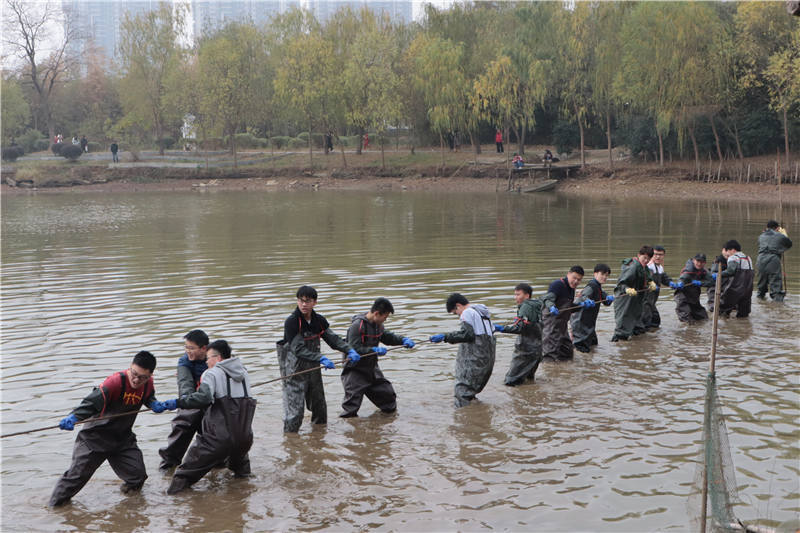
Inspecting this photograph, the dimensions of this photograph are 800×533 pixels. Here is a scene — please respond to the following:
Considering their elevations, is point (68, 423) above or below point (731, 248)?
below

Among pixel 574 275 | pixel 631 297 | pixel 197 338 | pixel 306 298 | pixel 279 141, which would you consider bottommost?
pixel 631 297

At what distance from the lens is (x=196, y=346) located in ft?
28.6

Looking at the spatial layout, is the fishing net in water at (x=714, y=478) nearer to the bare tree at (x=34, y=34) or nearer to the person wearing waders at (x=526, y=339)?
the person wearing waders at (x=526, y=339)

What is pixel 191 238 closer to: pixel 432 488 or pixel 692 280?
pixel 692 280

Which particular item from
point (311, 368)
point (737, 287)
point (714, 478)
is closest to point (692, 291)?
point (737, 287)

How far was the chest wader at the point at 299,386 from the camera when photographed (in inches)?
389

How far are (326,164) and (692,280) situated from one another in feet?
167

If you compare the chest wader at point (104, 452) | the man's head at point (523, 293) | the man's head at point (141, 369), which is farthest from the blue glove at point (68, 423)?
the man's head at point (523, 293)

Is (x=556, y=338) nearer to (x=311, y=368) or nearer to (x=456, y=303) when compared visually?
(x=456, y=303)

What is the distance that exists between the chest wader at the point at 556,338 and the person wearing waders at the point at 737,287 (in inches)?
174

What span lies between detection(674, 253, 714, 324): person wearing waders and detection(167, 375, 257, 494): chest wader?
394 inches

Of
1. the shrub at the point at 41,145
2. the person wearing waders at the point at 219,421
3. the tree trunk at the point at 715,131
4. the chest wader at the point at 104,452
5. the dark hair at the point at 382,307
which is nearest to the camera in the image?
the chest wader at the point at 104,452

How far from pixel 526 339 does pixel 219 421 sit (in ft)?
16.8

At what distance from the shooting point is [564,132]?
57156 mm
